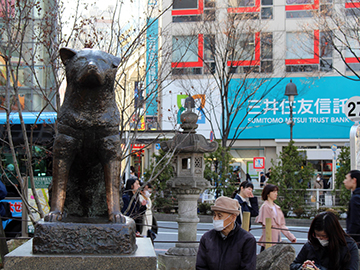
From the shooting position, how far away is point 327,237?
3.81m

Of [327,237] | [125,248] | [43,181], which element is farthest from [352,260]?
[43,181]

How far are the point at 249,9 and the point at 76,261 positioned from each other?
63.1 ft

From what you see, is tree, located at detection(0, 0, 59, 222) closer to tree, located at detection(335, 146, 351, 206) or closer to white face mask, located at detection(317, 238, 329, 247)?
white face mask, located at detection(317, 238, 329, 247)

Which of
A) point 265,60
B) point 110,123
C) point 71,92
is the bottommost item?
point 110,123

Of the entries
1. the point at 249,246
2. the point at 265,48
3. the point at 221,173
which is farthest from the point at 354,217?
the point at 265,48

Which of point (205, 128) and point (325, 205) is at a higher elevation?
point (205, 128)

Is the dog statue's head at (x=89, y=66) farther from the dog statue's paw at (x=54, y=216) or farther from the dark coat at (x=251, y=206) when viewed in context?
the dark coat at (x=251, y=206)

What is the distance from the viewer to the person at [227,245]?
338 centimetres

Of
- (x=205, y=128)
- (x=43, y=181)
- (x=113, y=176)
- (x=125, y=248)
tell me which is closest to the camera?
(x=125, y=248)

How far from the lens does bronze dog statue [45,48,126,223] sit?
Answer: 124 inches

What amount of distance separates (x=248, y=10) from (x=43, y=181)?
13972 millimetres

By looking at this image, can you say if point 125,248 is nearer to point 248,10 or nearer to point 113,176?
point 113,176

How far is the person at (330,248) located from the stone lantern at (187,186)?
4726 millimetres

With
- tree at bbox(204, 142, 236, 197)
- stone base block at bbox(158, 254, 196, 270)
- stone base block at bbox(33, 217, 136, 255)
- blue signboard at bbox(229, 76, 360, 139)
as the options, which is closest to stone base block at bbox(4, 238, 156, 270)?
stone base block at bbox(33, 217, 136, 255)
